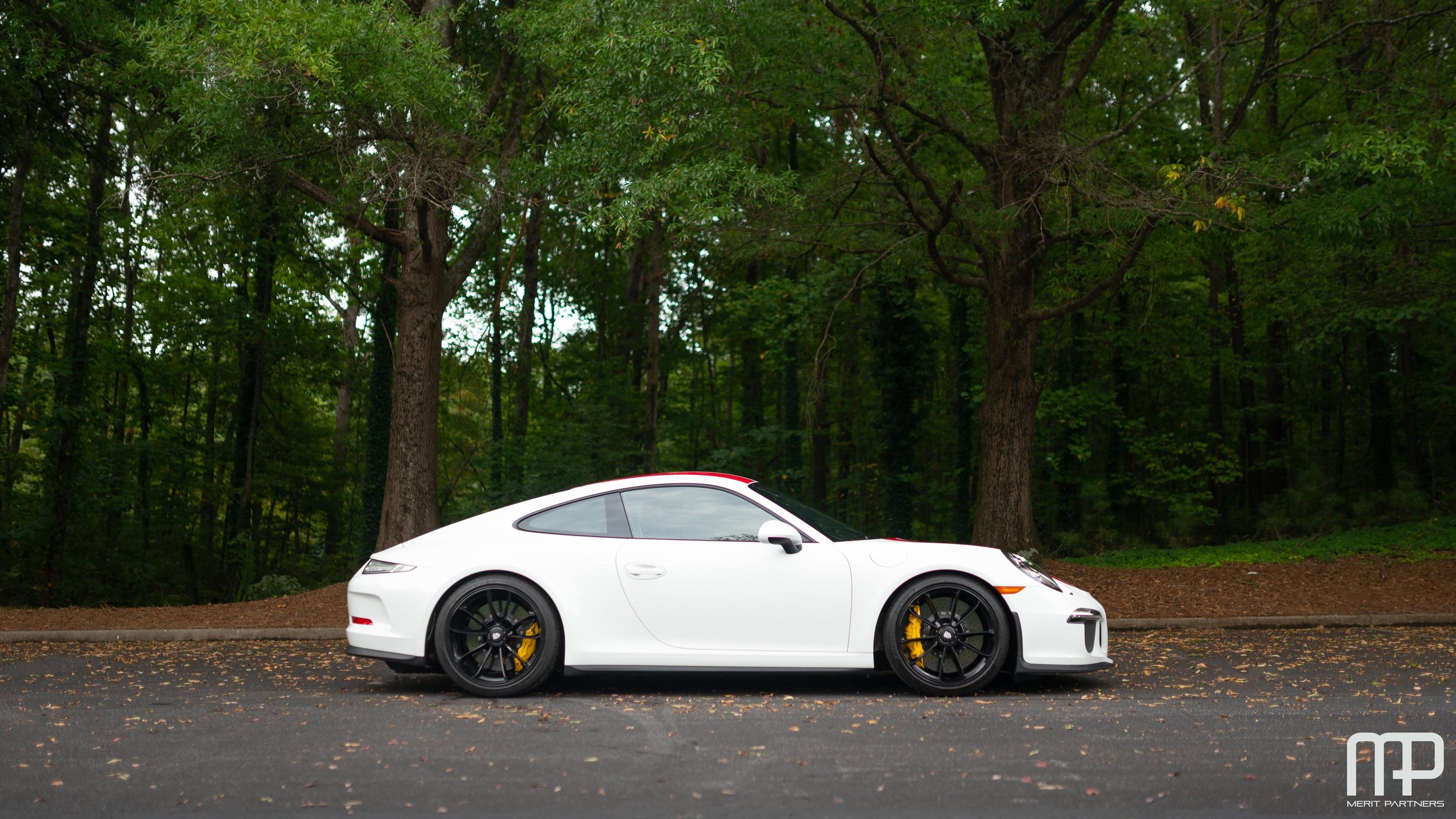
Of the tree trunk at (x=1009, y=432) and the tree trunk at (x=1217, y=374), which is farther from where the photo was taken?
the tree trunk at (x=1217, y=374)

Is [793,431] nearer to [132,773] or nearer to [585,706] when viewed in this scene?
[585,706]

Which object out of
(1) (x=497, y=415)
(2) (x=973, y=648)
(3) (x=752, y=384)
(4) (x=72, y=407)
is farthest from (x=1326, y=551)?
(4) (x=72, y=407)

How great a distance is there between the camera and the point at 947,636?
6.45 metres

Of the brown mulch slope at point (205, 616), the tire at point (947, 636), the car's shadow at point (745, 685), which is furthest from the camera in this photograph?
the brown mulch slope at point (205, 616)

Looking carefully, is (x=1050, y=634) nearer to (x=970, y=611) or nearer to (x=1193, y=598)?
(x=970, y=611)

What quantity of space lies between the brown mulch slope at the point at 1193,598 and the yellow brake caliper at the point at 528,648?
14.4 ft

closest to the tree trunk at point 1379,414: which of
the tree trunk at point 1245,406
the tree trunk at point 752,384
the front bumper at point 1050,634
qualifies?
the tree trunk at point 1245,406

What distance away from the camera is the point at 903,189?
1283 centimetres

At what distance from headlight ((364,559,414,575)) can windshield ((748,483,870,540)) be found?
227cm

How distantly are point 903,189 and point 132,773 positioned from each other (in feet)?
34.1

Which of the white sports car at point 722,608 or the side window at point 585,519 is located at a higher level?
the side window at point 585,519

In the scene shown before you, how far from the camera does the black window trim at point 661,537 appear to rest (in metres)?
6.67

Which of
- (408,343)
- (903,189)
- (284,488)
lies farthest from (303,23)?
(284,488)

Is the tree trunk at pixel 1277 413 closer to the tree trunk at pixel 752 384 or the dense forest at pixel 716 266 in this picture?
the dense forest at pixel 716 266
